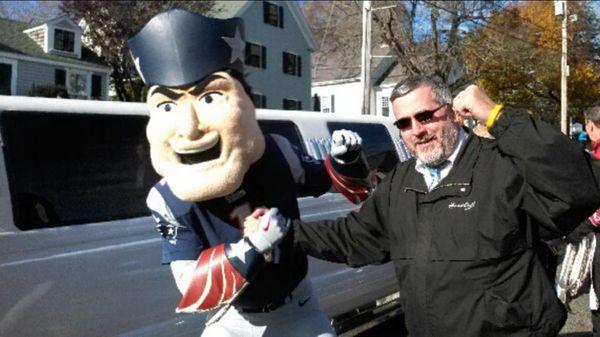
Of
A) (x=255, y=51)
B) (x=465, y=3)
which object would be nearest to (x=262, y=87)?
(x=255, y=51)

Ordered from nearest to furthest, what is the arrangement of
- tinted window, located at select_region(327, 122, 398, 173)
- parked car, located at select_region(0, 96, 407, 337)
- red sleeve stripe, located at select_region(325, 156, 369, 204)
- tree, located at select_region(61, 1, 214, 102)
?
red sleeve stripe, located at select_region(325, 156, 369, 204) → parked car, located at select_region(0, 96, 407, 337) → tinted window, located at select_region(327, 122, 398, 173) → tree, located at select_region(61, 1, 214, 102)

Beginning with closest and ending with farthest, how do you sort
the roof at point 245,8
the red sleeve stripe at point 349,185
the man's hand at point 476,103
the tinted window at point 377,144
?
1. the man's hand at point 476,103
2. the red sleeve stripe at point 349,185
3. the tinted window at point 377,144
4. the roof at point 245,8

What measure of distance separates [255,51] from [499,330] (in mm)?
26102

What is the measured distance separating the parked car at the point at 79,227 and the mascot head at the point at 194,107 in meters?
1.01

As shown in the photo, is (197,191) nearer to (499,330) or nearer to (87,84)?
(499,330)

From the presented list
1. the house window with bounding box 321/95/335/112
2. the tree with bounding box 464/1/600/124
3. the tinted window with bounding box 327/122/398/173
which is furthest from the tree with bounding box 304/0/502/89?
the tinted window with bounding box 327/122/398/173

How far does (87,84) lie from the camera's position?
2564 centimetres

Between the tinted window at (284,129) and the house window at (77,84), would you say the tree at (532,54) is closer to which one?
the house window at (77,84)

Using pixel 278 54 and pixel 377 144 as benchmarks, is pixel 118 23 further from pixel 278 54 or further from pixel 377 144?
pixel 377 144

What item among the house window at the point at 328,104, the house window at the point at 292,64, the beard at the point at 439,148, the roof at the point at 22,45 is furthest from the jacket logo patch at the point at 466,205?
the house window at the point at 328,104

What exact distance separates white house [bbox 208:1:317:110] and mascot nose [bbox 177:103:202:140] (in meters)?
24.7

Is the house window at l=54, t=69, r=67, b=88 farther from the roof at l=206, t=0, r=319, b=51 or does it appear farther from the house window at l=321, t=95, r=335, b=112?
the house window at l=321, t=95, r=335, b=112

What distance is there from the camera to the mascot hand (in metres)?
2.58

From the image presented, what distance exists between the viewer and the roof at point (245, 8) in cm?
2721
